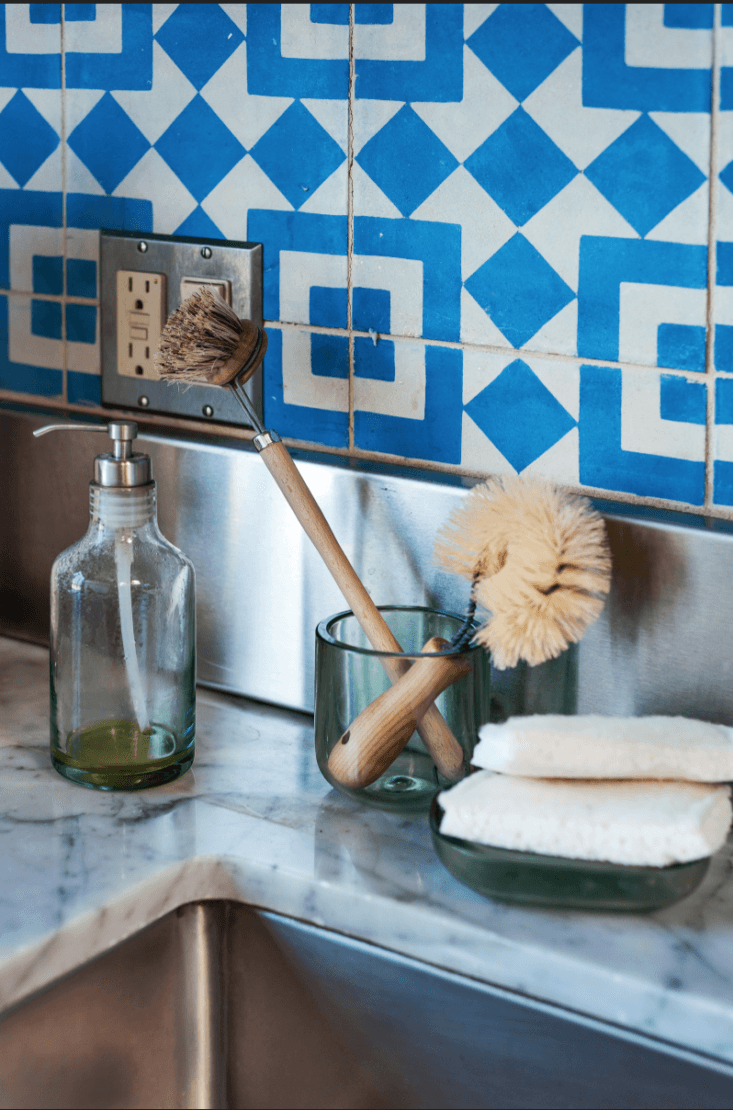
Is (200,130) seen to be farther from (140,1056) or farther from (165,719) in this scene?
(140,1056)

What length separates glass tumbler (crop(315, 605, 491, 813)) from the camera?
647mm

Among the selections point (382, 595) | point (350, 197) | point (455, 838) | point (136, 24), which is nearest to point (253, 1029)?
point (455, 838)

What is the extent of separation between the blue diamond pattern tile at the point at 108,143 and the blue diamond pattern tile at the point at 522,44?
27cm

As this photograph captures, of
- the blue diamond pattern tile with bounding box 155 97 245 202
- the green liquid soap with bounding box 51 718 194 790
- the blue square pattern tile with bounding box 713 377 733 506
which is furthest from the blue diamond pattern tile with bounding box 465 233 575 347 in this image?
A: the green liquid soap with bounding box 51 718 194 790

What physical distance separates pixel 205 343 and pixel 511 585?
8.8 inches

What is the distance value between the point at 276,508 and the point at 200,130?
0.26 meters

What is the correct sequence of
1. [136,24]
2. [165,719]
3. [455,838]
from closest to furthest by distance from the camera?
1. [455,838]
2. [165,719]
3. [136,24]

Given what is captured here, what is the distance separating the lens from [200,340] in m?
0.67

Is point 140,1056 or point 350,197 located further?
point 350,197

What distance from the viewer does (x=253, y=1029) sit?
0.61 metres

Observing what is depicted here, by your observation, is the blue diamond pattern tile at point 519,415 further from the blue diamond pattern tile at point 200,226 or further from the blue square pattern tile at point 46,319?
the blue square pattern tile at point 46,319

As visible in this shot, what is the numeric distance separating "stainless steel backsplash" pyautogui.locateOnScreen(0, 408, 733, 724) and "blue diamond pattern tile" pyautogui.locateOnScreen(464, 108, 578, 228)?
167 mm

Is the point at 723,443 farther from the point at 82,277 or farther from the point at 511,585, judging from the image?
the point at 82,277

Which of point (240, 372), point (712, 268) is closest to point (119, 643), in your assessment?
point (240, 372)
